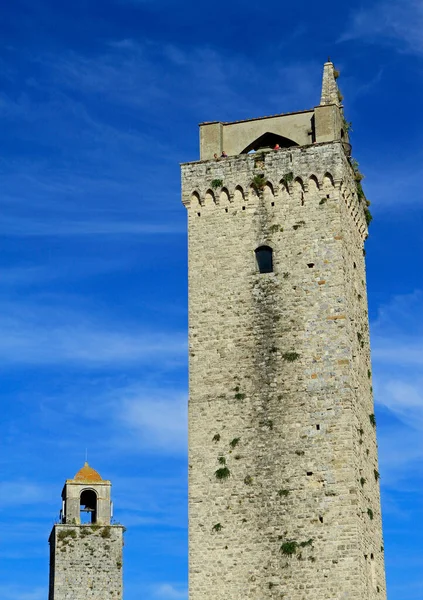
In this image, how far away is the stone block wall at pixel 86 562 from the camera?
57031 millimetres

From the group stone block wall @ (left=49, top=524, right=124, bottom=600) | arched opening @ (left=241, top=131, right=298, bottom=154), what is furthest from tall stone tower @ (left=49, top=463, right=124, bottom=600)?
arched opening @ (left=241, top=131, right=298, bottom=154)

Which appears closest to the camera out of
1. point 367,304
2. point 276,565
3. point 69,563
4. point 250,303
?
point 276,565

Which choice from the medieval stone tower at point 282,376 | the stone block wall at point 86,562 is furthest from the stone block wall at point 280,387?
the stone block wall at point 86,562

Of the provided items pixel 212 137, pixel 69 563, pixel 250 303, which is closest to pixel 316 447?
pixel 250 303

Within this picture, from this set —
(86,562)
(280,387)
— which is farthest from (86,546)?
(280,387)

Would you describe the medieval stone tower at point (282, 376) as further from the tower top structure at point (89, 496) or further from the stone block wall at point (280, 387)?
the tower top structure at point (89, 496)

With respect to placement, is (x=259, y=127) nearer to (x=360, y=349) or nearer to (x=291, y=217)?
(x=291, y=217)

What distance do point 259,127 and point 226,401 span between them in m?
9.78

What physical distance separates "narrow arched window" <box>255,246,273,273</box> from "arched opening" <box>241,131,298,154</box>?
4278 mm

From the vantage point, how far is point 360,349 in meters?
43.0

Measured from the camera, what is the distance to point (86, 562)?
57.8 meters

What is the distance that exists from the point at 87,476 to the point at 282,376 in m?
20.5

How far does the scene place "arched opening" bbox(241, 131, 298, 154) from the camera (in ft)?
149

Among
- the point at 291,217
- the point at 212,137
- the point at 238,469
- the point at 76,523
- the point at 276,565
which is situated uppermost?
the point at 212,137
